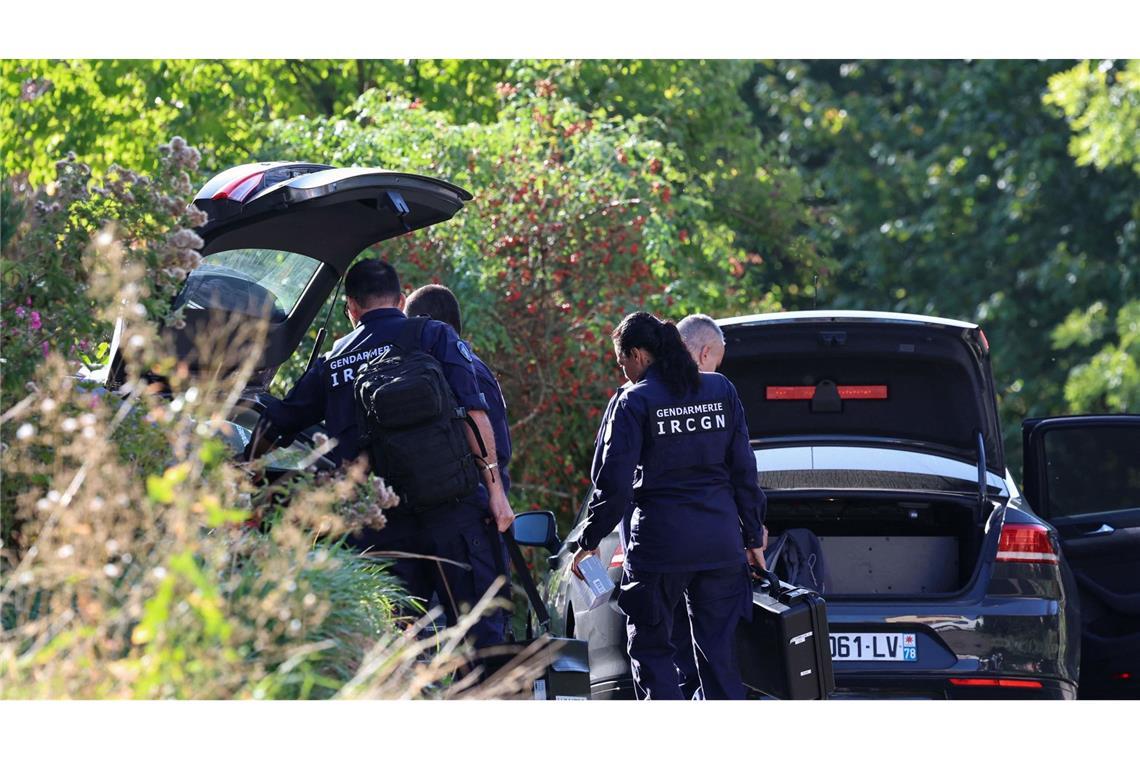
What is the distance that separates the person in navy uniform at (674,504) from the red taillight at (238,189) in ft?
4.79

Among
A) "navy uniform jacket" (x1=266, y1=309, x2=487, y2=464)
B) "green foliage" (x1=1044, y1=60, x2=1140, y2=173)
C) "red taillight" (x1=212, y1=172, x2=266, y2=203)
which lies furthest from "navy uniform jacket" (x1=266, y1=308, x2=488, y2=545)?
"green foliage" (x1=1044, y1=60, x2=1140, y2=173)

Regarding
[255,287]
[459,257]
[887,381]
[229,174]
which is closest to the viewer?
[229,174]

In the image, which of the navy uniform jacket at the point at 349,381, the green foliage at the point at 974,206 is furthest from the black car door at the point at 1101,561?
the green foliage at the point at 974,206

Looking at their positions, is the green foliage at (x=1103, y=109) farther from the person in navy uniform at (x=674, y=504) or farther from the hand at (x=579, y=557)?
the hand at (x=579, y=557)

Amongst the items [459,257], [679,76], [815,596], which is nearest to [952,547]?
[815,596]

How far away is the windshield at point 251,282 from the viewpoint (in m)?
6.64

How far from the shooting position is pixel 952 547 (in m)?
7.30

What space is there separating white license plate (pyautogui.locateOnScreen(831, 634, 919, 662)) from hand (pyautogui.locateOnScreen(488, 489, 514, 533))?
4.26 ft

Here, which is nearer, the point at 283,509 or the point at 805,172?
the point at 283,509

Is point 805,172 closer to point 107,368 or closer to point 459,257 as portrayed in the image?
point 459,257

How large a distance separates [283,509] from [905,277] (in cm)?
2292

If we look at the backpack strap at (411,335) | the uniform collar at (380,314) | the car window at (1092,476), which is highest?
the uniform collar at (380,314)

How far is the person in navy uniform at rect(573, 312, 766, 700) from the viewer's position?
6.20 meters

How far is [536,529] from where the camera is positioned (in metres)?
6.54
